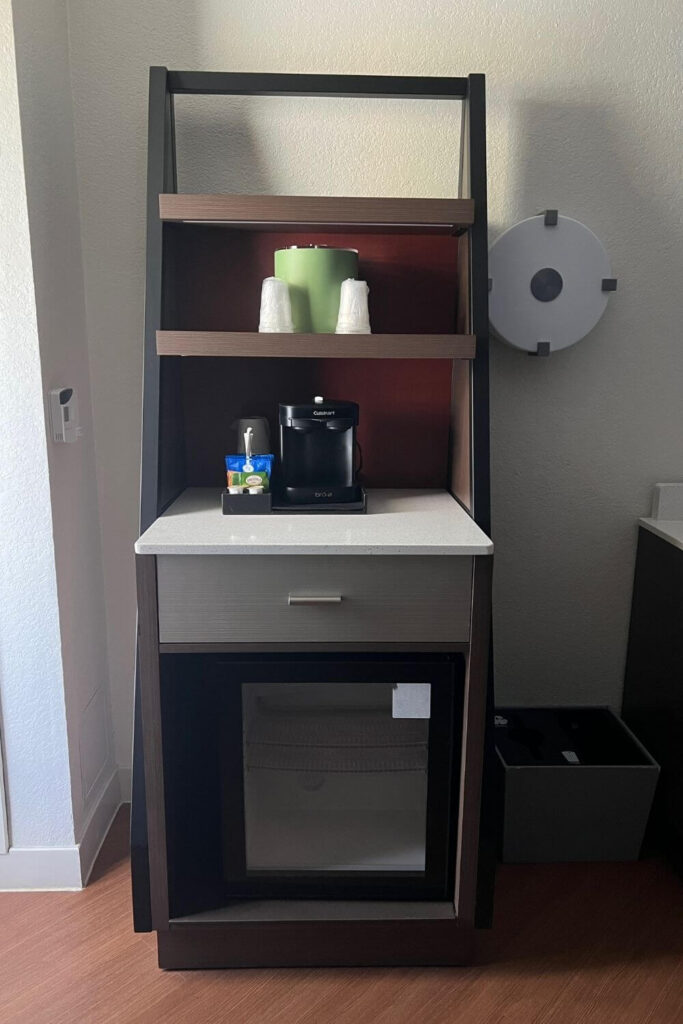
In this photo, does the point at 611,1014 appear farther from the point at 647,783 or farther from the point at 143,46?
the point at 143,46

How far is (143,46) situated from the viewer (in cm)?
188

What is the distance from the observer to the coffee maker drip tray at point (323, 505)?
1731 millimetres

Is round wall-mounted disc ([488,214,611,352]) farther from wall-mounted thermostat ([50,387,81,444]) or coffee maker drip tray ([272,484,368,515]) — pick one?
wall-mounted thermostat ([50,387,81,444])

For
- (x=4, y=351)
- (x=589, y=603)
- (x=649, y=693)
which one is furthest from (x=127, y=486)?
(x=649, y=693)

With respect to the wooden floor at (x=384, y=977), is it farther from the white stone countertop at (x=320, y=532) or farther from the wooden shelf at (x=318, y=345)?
the wooden shelf at (x=318, y=345)

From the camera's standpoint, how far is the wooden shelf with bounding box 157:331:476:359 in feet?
5.33

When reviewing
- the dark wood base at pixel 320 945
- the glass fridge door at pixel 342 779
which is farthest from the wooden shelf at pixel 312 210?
the dark wood base at pixel 320 945

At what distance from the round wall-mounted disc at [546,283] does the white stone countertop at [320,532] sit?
0.52 meters

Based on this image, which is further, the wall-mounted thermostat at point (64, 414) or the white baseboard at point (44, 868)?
the white baseboard at point (44, 868)

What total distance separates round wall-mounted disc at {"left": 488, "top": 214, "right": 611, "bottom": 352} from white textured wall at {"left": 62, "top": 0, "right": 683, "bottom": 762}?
8 cm

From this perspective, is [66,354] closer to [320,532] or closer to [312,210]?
[312,210]

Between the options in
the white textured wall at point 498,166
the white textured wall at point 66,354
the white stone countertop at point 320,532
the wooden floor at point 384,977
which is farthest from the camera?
the white textured wall at point 498,166

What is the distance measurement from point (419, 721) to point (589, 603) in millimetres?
827

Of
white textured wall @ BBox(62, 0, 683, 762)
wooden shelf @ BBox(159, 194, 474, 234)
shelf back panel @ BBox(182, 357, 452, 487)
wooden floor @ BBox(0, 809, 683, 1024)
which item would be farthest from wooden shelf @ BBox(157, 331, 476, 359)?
wooden floor @ BBox(0, 809, 683, 1024)
